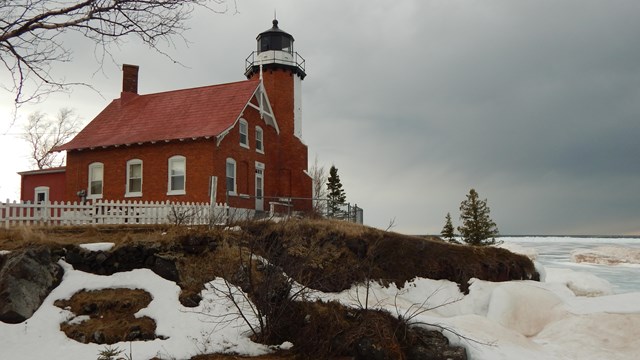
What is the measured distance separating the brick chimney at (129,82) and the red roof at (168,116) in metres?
0.32

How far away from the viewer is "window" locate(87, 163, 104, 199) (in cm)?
2319

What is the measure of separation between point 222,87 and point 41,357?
62.3ft

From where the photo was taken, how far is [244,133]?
23797 millimetres

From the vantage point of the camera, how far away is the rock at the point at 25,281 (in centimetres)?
854

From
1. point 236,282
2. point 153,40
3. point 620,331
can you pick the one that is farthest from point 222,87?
point 620,331

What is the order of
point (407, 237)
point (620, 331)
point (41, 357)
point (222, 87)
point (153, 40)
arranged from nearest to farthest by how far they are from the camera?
point (41, 357) < point (153, 40) < point (620, 331) < point (407, 237) < point (222, 87)

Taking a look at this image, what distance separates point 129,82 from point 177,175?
8.84 meters

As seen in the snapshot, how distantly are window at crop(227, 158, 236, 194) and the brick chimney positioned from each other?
28.3 ft

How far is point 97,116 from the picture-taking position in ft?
83.7

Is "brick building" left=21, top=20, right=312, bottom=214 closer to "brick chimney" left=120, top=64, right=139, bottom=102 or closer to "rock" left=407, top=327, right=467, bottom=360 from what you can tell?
"brick chimney" left=120, top=64, right=139, bottom=102

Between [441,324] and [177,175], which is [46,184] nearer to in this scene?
[177,175]

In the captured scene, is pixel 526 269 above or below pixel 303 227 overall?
below

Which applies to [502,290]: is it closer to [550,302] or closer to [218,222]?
[550,302]

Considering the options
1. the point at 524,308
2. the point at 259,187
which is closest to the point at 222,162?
the point at 259,187
